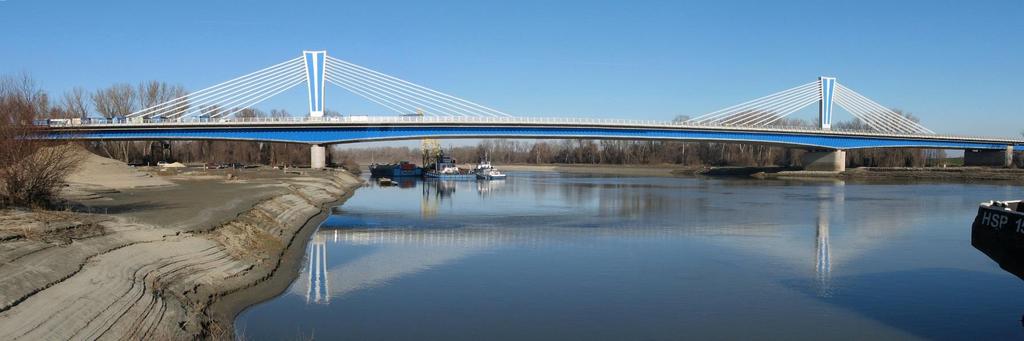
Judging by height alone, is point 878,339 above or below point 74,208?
below

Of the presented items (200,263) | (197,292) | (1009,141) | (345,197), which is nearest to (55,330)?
(197,292)

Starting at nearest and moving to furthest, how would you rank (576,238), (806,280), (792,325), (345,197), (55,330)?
(55,330)
(792,325)
(806,280)
(576,238)
(345,197)

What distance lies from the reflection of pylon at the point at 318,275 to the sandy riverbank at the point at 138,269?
1.61ft

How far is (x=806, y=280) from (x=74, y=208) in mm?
21259

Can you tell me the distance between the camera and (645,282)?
18.9m

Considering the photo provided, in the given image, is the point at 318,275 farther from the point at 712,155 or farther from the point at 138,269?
the point at 712,155

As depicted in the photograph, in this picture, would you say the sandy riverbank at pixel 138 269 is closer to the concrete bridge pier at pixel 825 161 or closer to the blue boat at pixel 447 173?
the blue boat at pixel 447 173

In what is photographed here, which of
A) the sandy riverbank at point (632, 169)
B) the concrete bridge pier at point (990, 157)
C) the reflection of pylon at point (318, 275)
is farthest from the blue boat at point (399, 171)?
Answer: the reflection of pylon at point (318, 275)

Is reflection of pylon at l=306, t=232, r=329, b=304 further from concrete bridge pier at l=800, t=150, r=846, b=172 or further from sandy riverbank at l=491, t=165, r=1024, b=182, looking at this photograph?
concrete bridge pier at l=800, t=150, r=846, b=172

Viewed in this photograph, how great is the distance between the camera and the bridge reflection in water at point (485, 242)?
19516 mm

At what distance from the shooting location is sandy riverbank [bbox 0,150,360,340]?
11219 millimetres

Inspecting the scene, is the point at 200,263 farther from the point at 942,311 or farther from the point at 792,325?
the point at 942,311

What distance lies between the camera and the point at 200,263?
55.9 ft

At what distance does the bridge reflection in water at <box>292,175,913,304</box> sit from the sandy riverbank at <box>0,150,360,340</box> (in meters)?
1.20
